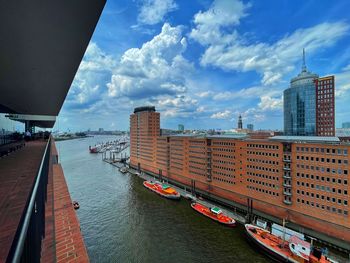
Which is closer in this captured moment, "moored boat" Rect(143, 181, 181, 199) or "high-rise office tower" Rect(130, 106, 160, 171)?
"moored boat" Rect(143, 181, 181, 199)

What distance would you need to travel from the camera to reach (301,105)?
34.7 metres

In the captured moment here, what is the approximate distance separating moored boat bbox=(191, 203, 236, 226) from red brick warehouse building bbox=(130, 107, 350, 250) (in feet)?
11.5

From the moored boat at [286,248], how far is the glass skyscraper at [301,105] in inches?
1018

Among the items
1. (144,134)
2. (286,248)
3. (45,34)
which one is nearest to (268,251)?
(286,248)

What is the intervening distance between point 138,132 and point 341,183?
126 feet

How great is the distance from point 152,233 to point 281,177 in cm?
1388

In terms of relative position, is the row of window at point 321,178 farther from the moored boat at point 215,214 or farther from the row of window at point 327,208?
the moored boat at point 215,214

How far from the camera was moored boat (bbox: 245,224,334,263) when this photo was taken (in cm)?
1332

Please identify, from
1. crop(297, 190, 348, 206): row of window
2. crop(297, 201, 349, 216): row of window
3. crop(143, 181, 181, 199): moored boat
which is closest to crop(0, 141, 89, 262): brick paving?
crop(297, 190, 348, 206): row of window

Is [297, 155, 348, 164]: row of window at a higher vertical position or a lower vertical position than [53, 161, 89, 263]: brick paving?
lower

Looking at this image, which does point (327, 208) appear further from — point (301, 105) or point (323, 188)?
point (301, 105)

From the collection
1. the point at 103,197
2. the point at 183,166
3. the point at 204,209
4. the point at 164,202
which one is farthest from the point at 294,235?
the point at 103,197

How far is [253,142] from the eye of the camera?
839 inches

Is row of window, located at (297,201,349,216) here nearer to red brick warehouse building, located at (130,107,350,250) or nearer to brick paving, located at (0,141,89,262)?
red brick warehouse building, located at (130,107,350,250)
